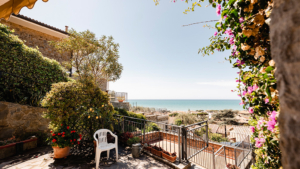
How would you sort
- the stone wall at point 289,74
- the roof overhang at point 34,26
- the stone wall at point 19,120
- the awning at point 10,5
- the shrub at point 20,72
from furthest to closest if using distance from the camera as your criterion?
the roof overhang at point 34,26, the shrub at point 20,72, the stone wall at point 19,120, the awning at point 10,5, the stone wall at point 289,74

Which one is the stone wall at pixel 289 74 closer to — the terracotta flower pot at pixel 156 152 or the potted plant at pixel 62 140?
the terracotta flower pot at pixel 156 152

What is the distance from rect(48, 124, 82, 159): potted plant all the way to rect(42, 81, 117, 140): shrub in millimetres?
245

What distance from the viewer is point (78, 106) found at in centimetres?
462

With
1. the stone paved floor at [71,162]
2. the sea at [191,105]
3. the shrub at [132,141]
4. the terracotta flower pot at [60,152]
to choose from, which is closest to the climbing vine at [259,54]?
the stone paved floor at [71,162]

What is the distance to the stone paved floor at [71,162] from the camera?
12.1 feet

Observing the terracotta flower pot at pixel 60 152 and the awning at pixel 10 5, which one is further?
the terracotta flower pot at pixel 60 152

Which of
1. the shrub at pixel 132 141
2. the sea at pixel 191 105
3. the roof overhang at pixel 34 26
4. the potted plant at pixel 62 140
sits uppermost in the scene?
the roof overhang at pixel 34 26

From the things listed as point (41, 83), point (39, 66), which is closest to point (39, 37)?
point (39, 66)

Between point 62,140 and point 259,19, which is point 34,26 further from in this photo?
point 259,19

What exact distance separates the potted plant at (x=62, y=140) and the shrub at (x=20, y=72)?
288cm

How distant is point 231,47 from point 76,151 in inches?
227

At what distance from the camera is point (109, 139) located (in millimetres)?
5008

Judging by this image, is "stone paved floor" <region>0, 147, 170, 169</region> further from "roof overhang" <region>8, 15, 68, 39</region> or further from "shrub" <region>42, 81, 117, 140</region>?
"roof overhang" <region>8, 15, 68, 39</region>

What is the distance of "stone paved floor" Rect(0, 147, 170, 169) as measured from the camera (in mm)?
3677
